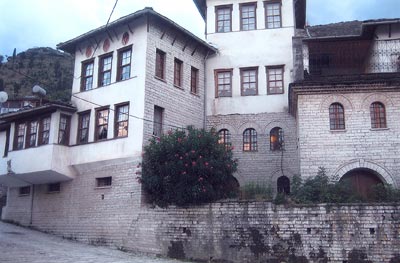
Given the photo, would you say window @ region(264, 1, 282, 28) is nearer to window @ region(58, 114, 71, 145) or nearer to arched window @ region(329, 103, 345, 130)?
arched window @ region(329, 103, 345, 130)

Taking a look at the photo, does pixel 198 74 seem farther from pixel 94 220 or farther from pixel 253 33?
pixel 94 220

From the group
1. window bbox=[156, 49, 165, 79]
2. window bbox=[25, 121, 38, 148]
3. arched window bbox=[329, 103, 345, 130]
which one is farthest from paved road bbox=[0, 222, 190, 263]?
arched window bbox=[329, 103, 345, 130]

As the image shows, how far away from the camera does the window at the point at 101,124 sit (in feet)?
66.7

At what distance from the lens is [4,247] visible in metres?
16.0

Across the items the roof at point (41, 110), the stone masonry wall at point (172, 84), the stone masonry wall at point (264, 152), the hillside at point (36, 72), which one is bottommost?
the stone masonry wall at point (264, 152)

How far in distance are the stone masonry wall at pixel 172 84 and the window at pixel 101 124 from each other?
7.92 feet

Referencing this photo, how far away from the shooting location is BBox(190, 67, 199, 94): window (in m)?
22.8

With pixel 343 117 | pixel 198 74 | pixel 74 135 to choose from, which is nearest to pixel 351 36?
pixel 343 117

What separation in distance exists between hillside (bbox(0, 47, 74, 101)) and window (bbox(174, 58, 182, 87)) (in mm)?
30651

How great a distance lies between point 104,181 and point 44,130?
429 centimetres

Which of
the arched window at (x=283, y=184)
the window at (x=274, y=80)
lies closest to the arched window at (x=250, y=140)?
the arched window at (x=283, y=184)

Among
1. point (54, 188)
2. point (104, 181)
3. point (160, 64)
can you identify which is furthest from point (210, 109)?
point (54, 188)

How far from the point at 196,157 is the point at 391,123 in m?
7.86

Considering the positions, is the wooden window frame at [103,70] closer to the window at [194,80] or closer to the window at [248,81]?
the window at [194,80]
